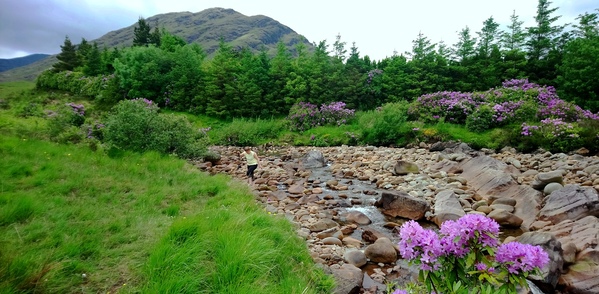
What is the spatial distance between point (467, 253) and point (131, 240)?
406 centimetres

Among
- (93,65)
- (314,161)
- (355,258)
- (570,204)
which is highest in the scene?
(93,65)

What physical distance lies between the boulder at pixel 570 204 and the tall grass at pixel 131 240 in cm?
590

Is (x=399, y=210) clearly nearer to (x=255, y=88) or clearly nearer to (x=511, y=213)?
(x=511, y=213)

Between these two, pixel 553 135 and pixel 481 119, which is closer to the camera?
pixel 553 135

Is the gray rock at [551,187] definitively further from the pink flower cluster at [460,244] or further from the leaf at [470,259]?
the leaf at [470,259]

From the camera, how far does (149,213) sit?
5211 mm

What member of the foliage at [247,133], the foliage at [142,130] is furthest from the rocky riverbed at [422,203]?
the foliage at [247,133]

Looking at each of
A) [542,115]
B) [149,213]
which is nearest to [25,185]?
[149,213]

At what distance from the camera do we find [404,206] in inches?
306

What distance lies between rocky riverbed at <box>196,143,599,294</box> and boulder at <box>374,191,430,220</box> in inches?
1.0

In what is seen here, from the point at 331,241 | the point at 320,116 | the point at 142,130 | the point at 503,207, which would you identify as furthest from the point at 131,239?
the point at 320,116

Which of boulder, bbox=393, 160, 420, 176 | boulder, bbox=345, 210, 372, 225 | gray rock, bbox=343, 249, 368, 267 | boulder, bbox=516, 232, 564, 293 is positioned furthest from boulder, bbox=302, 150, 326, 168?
boulder, bbox=516, 232, 564, 293

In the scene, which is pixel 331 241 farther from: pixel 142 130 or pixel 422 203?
pixel 142 130

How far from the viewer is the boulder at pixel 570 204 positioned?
6.23 metres
